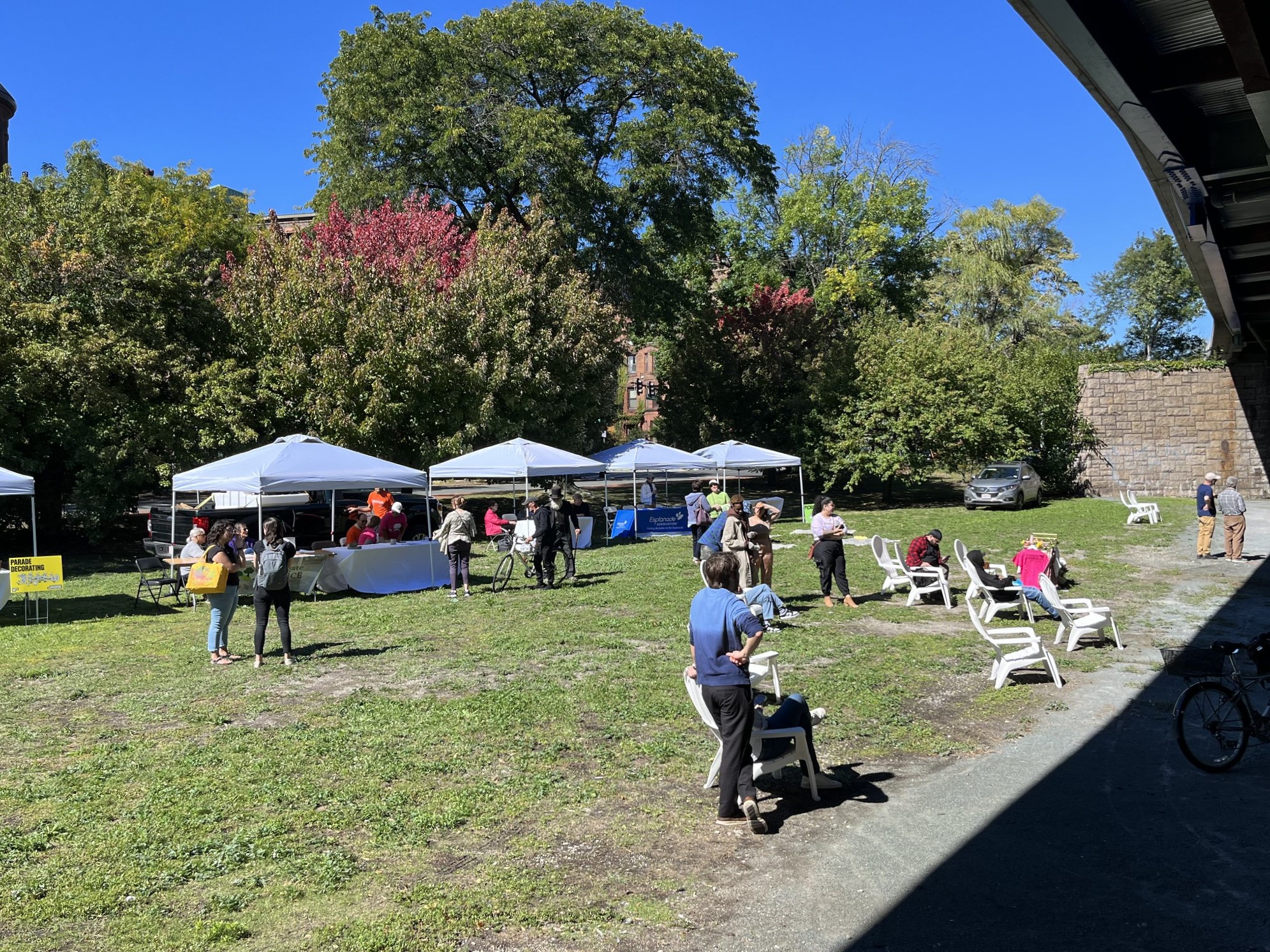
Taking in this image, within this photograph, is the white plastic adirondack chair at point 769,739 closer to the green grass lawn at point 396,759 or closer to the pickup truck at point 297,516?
the green grass lawn at point 396,759

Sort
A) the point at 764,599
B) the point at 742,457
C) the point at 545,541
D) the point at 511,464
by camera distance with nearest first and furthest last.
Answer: the point at 764,599 → the point at 545,541 → the point at 511,464 → the point at 742,457

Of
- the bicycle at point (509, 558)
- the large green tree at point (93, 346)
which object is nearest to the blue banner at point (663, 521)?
the bicycle at point (509, 558)

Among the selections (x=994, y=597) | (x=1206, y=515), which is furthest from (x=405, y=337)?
(x=1206, y=515)

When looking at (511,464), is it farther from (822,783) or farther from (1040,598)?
(822,783)

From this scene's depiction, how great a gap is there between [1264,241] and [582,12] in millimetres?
22686

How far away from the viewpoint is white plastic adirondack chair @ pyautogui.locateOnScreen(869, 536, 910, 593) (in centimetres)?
1490

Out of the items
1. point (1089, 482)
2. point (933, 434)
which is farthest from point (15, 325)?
point (1089, 482)

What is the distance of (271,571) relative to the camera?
10.2 metres

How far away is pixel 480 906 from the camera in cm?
482

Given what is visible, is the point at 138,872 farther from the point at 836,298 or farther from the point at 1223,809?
the point at 836,298

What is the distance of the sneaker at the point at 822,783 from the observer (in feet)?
21.0

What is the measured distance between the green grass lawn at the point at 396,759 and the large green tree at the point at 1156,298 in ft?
186

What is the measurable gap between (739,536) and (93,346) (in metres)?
15.9

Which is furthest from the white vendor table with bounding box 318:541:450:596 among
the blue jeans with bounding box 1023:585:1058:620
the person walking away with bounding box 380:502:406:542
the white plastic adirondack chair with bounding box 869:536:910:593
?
the blue jeans with bounding box 1023:585:1058:620
